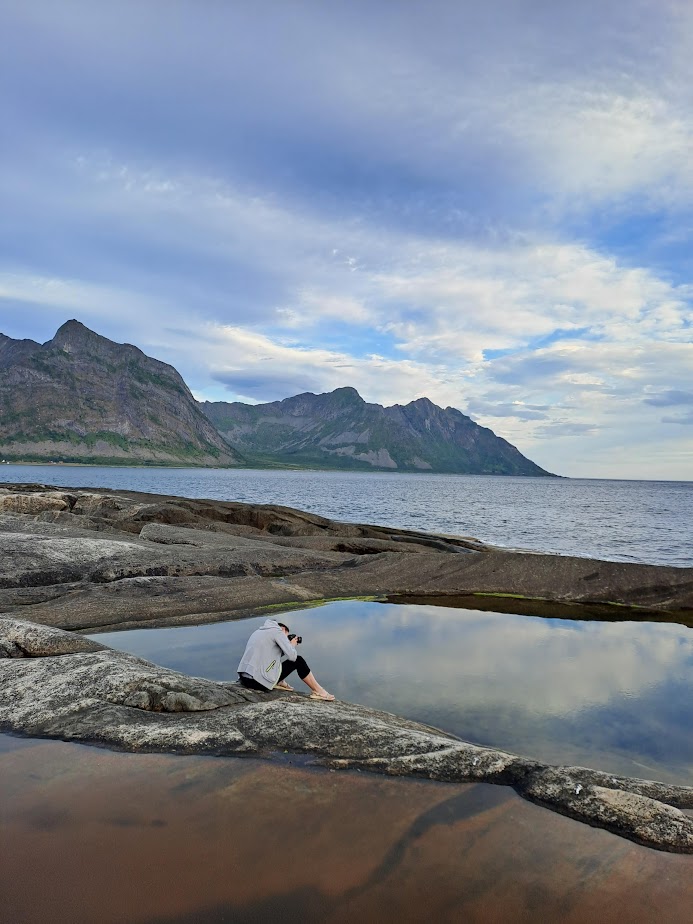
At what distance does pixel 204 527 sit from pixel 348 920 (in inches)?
1338

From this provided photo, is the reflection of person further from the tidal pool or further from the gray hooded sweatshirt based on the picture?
the tidal pool

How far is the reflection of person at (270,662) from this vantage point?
37.3 ft

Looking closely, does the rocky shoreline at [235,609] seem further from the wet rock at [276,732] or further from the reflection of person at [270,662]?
the reflection of person at [270,662]

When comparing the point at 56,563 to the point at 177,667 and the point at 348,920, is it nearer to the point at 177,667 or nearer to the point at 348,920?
the point at 177,667

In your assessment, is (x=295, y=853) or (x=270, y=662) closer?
(x=295, y=853)

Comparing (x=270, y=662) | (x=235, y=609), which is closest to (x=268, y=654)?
(x=270, y=662)

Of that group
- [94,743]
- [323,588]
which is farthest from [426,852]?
[323,588]

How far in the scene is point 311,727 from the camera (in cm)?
939

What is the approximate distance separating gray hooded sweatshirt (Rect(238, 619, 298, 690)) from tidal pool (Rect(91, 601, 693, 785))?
2152mm

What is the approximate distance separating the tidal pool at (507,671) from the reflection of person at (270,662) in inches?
68.9

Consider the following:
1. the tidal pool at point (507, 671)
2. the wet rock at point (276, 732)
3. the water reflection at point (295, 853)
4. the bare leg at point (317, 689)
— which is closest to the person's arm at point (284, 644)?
the bare leg at point (317, 689)

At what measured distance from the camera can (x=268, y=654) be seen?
11.6 metres

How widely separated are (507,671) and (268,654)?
6758 mm

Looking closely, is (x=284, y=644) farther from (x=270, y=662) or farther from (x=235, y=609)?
(x=235, y=609)
